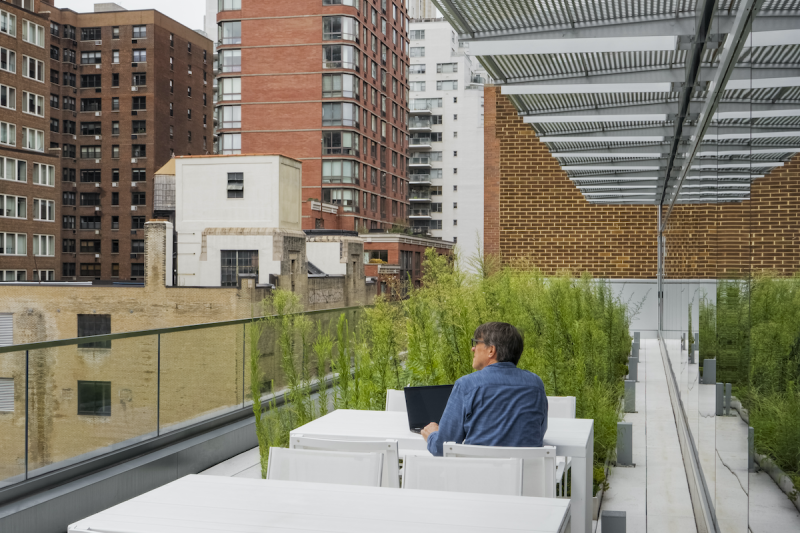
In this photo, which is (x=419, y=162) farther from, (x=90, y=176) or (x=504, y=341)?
(x=504, y=341)

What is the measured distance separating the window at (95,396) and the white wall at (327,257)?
4840cm

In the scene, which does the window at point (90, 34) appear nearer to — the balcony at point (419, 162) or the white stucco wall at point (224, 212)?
the white stucco wall at point (224, 212)

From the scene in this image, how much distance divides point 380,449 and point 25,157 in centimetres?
6729

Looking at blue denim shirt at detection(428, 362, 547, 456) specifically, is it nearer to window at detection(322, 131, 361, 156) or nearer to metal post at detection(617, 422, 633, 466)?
metal post at detection(617, 422, 633, 466)

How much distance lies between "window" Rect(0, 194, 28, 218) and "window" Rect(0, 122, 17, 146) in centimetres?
425

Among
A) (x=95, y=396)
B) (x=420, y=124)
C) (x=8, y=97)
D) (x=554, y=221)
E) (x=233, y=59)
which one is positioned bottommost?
(x=95, y=396)

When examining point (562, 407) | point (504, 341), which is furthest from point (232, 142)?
point (504, 341)

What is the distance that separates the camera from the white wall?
180 feet

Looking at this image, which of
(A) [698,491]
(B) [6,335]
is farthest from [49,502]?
(B) [6,335]

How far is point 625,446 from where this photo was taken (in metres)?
6.62

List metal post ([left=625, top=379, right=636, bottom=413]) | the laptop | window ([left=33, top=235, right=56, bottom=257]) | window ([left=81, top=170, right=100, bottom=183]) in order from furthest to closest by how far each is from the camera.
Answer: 1. window ([left=81, top=170, right=100, bottom=183])
2. window ([left=33, top=235, right=56, bottom=257])
3. metal post ([left=625, top=379, right=636, bottom=413])
4. the laptop

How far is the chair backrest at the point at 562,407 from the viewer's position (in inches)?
197

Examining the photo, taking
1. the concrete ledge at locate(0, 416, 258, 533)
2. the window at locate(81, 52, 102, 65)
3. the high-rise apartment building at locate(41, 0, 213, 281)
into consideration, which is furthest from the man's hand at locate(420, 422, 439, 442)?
the window at locate(81, 52, 102, 65)

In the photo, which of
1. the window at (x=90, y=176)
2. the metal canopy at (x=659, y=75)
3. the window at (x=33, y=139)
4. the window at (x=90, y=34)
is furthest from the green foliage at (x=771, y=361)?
the window at (x=90, y=34)
